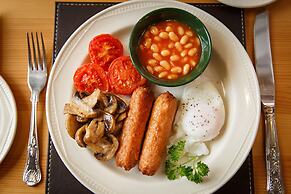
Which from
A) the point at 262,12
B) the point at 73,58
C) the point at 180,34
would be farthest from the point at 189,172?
the point at 262,12

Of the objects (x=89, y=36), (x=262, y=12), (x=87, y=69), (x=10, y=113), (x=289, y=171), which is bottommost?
(x=289, y=171)

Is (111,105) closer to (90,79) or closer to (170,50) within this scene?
(90,79)

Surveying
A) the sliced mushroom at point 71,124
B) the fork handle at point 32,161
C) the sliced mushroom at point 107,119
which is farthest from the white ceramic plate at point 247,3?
the fork handle at point 32,161

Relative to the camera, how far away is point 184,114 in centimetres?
221

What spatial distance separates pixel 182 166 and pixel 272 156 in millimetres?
480

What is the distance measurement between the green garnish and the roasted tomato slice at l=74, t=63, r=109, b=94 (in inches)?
18.8

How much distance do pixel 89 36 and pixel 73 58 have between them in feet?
0.48

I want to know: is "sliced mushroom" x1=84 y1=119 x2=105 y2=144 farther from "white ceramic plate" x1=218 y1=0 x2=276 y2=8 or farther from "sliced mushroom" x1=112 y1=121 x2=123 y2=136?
"white ceramic plate" x1=218 y1=0 x2=276 y2=8

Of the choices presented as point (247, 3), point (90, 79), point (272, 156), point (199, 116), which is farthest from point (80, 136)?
point (247, 3)


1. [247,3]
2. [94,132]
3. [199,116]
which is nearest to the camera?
[94,132]

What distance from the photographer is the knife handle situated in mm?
2176

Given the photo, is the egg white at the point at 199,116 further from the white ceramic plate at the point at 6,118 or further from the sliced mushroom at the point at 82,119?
the white ceramic plate at the point at 6,118

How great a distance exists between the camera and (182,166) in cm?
210

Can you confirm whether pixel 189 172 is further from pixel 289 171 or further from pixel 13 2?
pixel 13 2
